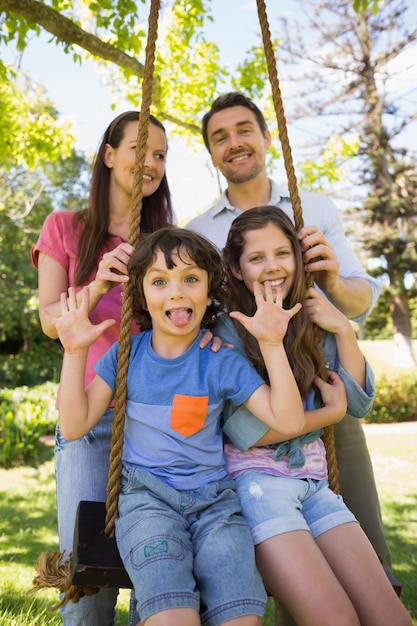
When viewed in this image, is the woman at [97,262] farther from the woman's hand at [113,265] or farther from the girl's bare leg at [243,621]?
the girl's bare leg at [243,621]

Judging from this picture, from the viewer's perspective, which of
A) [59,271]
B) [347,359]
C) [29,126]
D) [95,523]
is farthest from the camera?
[29,126]

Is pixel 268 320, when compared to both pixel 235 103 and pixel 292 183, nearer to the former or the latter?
pixel 292 183

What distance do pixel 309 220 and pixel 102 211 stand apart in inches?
38.6

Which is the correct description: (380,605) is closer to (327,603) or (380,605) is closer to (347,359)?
(327,603)

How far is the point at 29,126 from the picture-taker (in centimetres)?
640

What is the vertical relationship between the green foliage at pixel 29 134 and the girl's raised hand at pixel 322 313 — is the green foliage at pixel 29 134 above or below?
above

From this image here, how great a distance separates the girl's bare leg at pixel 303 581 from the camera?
5.71 feet

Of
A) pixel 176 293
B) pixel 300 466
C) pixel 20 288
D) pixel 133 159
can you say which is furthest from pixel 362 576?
pixel 20 288

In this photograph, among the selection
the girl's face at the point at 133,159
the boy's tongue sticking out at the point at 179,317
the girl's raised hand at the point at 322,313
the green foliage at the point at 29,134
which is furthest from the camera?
the green foliage at the point at 29,134

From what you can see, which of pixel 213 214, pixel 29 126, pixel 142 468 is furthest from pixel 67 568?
pixel 29 126

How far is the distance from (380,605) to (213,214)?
1.84m

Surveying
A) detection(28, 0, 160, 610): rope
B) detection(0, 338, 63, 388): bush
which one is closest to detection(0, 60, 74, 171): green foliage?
detection(28, 0, 160, 610): rope

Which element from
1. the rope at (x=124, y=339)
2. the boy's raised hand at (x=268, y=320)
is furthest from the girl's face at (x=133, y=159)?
the boy's raised hand at (x=268, y=320)

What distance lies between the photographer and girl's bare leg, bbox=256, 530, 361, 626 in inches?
68.5
